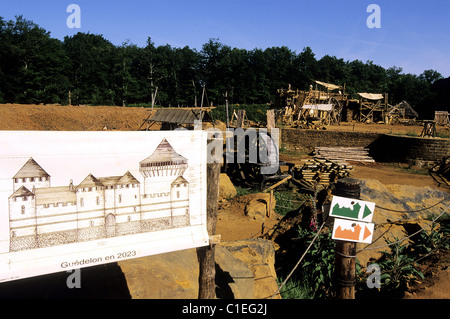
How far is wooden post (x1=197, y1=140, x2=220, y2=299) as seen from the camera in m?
3.39

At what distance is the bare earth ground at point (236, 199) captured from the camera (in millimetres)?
5102

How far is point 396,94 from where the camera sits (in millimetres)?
58219

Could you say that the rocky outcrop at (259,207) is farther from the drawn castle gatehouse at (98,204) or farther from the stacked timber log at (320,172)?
the drawn castle gatehouse at (98,204)

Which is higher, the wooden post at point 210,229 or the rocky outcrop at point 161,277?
the wooden post at point 210,229

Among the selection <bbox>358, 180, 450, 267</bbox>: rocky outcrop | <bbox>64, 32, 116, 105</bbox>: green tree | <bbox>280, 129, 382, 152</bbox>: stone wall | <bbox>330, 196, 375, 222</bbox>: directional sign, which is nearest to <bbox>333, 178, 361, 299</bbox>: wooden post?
<bbox>330, 196, 375, 222</bbox>: directional sign

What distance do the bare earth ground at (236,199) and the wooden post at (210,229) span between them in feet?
10.3

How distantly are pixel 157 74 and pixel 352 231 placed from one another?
5539 cm

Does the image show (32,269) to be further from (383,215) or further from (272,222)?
(272,222)

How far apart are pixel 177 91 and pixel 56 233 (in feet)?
181

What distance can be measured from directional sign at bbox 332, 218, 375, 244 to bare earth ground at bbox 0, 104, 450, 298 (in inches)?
86.6

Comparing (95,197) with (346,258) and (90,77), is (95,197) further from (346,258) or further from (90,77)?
(90,77)

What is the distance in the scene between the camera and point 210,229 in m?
3.38

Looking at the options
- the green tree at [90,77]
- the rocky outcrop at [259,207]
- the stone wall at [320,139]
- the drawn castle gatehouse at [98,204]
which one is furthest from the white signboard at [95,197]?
the green tree at [90,77]

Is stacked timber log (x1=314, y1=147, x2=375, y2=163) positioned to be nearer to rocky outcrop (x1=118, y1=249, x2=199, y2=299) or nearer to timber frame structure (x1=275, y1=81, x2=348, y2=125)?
timber frame structure (x1=275, y1=81, x2=348, y2=125)
